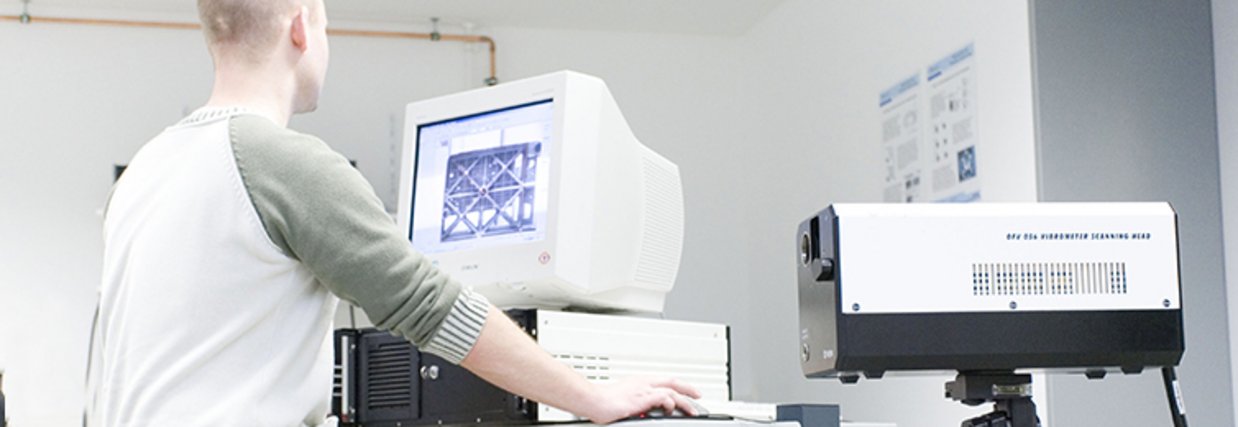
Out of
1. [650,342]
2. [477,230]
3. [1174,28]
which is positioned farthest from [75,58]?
[1174,28]

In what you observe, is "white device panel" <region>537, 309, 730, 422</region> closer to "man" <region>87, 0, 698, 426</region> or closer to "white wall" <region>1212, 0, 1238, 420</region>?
"man" <region>87, 0, 698, 426</region>

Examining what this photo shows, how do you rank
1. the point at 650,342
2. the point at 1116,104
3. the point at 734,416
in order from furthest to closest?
1. the point at 1116,104
2. the point at 650,342
3. the point at 734,416

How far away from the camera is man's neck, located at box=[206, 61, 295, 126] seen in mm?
1538

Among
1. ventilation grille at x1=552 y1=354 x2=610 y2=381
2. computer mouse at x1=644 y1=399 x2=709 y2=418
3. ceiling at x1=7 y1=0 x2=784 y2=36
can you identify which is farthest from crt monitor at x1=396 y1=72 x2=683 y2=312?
ceiling at x1=7 y1=0 x2=784 y2=36

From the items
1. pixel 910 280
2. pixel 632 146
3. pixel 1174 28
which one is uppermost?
pixel 1174 28

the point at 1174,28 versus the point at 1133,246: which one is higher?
the point at 1174,28

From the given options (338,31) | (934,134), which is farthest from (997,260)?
(338,31)

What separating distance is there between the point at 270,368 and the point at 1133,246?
858 millimetres

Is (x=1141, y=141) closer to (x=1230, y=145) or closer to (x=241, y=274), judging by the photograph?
(x=1230, y=145)

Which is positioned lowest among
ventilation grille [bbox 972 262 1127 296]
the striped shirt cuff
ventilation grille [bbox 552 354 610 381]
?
ventilation grille [bbox 552 354 610 381]

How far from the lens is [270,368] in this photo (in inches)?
56.7

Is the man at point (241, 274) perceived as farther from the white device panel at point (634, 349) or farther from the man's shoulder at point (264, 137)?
the white device panel at point (634, 349)

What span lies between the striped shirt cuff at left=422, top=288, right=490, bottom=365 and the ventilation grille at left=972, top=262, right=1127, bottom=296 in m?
0.51

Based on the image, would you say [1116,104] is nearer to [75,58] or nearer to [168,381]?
[168,381]
